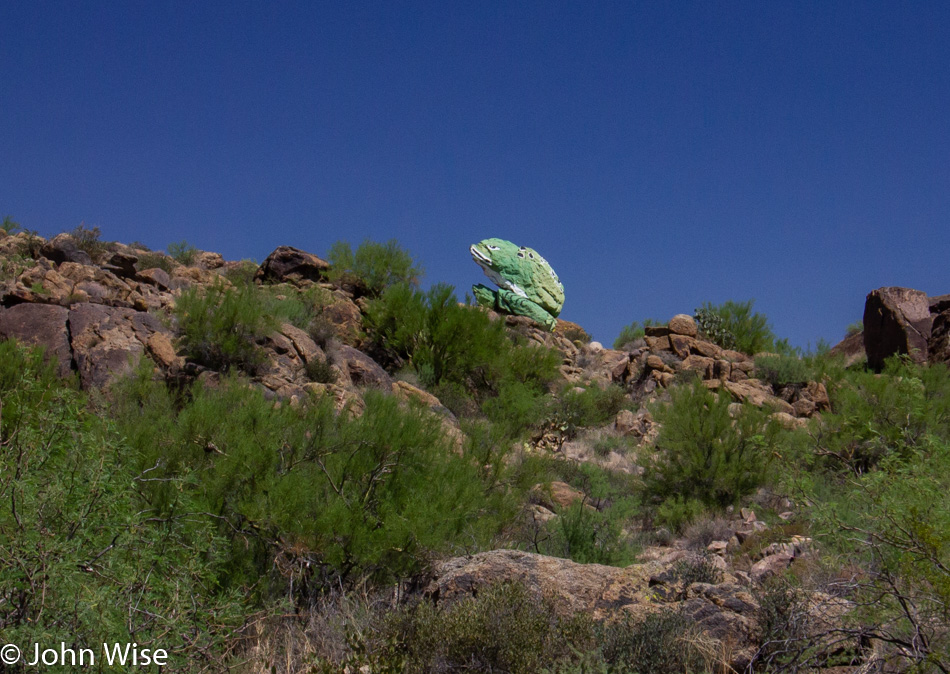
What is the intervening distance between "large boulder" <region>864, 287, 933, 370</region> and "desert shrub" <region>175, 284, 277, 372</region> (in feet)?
47.5

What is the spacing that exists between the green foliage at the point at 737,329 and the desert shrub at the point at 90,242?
1777cm

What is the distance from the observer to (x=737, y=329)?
941 inches

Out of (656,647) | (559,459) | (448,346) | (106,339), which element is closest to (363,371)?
(448,346)

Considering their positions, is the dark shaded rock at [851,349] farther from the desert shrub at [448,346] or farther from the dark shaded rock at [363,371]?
the dark shaded rock at [363,371]

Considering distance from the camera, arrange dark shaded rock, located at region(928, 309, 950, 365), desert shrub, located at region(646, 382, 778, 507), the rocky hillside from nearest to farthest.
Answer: the rocky hillside < desert shrub, located at region(646, 382, 778, 507) < dark shaded rock, located at region(928, 309, 950, 365)

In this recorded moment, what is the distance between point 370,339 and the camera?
60.3ft

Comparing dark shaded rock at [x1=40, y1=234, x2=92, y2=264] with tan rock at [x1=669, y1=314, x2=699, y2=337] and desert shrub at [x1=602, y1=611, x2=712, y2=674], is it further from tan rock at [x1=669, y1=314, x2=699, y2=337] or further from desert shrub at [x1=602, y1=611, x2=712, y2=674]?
desert shrub at [x1=602, y1=611, x2=712, y2=674]

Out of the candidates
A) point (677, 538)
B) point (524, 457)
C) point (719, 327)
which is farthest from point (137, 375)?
point (719, 327)

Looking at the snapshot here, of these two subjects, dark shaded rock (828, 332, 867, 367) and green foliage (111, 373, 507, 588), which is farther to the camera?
dark shaded rock (828, 332, 867, 367)

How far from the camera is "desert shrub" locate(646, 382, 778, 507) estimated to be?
1109 centimetres

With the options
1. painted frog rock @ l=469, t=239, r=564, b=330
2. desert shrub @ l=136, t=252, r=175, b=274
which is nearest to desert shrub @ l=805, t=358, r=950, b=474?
painted frog rock @ l=469, t=239, r=564, b=330

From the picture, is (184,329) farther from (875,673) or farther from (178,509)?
(875,673)

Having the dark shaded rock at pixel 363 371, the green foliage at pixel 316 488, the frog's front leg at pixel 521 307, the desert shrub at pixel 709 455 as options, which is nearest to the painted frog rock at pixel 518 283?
the frog's front leg at pixel 521 307

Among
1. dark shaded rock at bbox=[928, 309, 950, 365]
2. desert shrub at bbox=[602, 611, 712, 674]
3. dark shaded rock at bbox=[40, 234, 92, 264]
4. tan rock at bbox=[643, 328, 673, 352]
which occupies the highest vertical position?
dark shaded rock at bbox=[40, 234, 92, 264]
